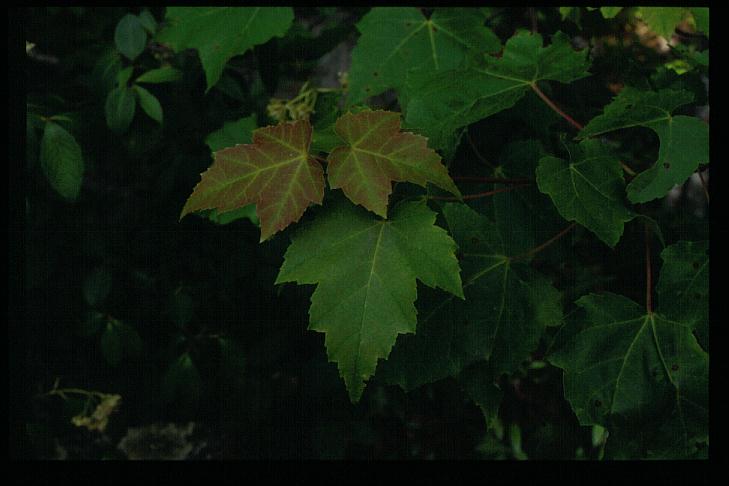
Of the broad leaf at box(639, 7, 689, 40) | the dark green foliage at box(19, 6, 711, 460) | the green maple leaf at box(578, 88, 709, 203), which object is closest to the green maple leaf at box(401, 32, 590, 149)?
the dark green foliage at box(19, 6, 711, 460)

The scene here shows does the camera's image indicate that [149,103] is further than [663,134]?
Yes

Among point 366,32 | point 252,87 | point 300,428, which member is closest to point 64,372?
point 300,428

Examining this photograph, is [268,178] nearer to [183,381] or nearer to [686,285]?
[686,285]

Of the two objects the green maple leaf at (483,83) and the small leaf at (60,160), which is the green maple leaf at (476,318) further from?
the small leaf at (60,160)

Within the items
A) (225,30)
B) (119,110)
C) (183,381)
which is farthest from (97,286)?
(225,30)

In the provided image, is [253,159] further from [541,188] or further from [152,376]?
[152,376]

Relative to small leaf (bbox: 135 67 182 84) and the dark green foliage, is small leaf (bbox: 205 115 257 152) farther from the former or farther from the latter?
small leaf (bbox: 135 67 182 84)
